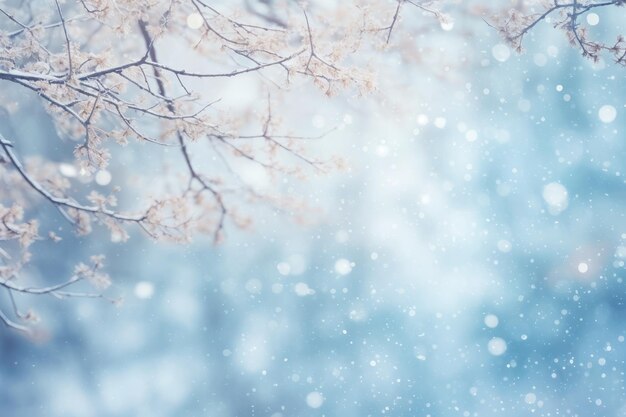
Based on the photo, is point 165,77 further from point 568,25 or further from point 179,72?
point 568,25

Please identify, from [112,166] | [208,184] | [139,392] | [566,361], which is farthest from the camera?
[566,361]

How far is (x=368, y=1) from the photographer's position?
9.23ft

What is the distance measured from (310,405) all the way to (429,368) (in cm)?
310

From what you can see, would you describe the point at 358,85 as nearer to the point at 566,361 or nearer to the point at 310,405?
the point at 310,405

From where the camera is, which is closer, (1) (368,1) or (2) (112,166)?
(1) (368,1)

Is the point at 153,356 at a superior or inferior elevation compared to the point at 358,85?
superior

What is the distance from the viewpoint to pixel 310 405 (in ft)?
34.8

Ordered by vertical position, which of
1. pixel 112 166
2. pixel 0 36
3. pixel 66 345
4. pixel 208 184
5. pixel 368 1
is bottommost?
pixel 368 1

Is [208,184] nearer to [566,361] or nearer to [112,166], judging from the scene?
[112,166]

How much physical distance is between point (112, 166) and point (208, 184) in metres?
5.02

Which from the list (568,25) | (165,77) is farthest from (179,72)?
(568,25)

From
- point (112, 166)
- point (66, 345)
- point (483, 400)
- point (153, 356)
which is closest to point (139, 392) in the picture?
point (153, 356)

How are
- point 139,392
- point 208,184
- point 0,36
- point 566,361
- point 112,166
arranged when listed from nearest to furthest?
point 0,36 < point 208,184 < point 112,166 < point 139,392 < point 566,361

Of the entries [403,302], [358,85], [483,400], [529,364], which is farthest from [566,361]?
[358,85]
